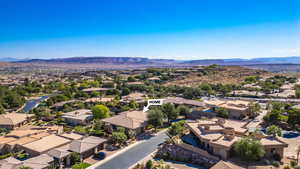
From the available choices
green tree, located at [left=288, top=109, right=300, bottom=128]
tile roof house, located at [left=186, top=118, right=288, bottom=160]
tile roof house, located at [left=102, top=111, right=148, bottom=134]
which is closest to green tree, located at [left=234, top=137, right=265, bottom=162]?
tile roof house, located at [left=186, top=118, right=288, bottom=160]

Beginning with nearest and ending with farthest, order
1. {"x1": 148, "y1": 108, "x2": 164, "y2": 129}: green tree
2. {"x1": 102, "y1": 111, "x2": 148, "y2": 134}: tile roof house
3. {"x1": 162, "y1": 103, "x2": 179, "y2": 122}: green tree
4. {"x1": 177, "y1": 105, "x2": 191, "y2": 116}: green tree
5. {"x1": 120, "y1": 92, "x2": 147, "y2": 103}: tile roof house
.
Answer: {"x1": 102, "y1": 111, "x2": 148, "y2": 134}: tile roof house, {"x1": 148, "y1": 108, "x2": 164, "y2": 129}: green tree, {"x1": 162, "y1": 103, "x2": 179, "y2": 122}: green tree, {"x1": 177, "y1": 105, "x2": 191, "y2": 116}: green tree, {"x1": 120, "y1": 92, "x2": 147, "y2": 103}: tile roof house

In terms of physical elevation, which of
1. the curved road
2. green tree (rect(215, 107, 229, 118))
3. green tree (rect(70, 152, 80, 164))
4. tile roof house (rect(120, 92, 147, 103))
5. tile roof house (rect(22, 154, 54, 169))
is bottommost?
the curved road

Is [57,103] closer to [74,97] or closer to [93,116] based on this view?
[74,97]

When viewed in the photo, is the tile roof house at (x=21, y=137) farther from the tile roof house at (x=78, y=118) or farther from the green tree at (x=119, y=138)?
the green tree at (x=119, y=138)

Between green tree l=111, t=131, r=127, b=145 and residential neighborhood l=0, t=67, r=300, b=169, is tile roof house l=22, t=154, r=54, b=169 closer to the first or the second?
residential neighborhood l=0, t=67, r=300, b=169

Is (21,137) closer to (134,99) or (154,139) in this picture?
(154,139)
